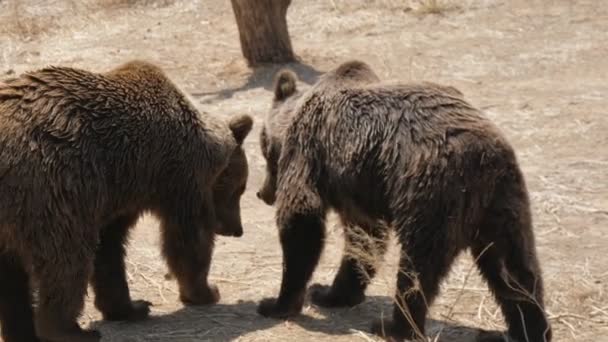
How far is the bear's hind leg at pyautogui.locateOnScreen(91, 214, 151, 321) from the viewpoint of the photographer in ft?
24.4

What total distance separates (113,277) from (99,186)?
0.91m

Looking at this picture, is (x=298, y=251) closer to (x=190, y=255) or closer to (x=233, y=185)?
(x=190, y=255)

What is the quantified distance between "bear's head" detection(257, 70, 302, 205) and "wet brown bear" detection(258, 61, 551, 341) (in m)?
0.06

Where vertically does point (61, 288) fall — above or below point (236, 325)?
above

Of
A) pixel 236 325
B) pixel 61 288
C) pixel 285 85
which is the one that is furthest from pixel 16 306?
pixel 285 85

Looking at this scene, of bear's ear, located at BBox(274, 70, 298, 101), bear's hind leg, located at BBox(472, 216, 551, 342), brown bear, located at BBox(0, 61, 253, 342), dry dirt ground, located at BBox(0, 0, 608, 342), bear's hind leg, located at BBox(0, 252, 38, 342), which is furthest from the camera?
bear's ear, located at BBox(274, 70, 298, 101)

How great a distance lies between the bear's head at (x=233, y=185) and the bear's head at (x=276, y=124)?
16 cm

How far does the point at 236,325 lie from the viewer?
746 cm

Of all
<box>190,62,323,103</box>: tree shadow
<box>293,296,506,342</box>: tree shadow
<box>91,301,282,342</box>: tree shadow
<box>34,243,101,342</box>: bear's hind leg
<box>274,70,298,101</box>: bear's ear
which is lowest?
<box>293,296,506,342</box>: tree shadow

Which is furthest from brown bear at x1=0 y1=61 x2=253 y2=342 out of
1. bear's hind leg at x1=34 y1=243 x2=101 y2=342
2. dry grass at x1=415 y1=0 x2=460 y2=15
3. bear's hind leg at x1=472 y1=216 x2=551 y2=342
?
dry grass at x1=415 y1=0 x2=460 y2=15

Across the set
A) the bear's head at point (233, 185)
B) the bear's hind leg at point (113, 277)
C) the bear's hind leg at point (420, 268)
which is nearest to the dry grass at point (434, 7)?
the bear's head at point (233, 185)

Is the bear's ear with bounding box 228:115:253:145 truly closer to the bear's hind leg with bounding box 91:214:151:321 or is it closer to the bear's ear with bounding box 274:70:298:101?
the bear's ear with bounding box 274:70:298:101

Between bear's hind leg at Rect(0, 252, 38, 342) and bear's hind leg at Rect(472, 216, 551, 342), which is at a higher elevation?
bear's hind leg at Rect(0, 252, 38, 342)

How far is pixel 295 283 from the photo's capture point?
24.4ft
